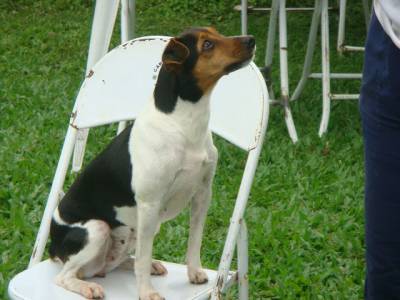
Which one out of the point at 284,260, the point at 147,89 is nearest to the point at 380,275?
the point at 147,89

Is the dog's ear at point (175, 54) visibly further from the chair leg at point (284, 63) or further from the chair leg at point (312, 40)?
the chair leg at point (312, 40)

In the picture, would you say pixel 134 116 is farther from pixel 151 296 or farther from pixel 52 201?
pixel 151 296

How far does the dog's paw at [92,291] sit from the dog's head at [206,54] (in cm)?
64

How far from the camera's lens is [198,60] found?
7.77 ft

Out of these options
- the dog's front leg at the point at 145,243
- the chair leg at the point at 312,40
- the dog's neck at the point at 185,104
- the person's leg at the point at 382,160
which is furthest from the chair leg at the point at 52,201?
the chair leg at the point at 312,40

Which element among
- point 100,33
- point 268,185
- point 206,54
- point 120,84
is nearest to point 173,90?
point 206,54

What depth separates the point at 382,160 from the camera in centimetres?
212

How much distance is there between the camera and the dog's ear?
7.73 ft

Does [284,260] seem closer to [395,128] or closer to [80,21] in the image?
[395,128]

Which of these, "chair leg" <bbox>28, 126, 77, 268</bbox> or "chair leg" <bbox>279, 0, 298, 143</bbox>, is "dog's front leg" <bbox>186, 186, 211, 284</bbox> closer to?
"chair leg" <bbox>28, 126, 77, 268</bbox>

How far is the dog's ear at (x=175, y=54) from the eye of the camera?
7.73 ft

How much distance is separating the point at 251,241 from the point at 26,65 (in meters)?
4.10

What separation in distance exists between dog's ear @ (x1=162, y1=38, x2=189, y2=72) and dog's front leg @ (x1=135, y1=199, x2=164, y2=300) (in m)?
0.38

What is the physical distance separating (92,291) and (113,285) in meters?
0.13
